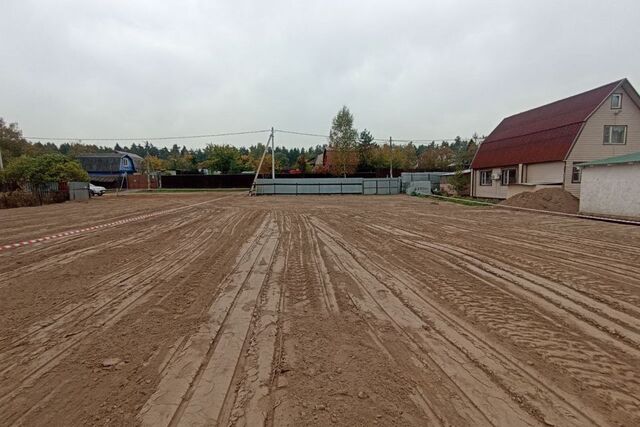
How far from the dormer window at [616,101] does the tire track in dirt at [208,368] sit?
26274 millimetres

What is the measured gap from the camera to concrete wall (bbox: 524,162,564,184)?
2017 cm

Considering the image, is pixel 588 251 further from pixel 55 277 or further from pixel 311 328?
pixel 55 277

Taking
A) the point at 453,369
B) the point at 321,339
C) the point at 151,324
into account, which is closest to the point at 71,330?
the point at 151,324

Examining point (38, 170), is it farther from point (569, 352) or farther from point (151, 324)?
point (569, 352)

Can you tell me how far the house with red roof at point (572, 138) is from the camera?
19766 mm

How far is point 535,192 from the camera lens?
18.2 m

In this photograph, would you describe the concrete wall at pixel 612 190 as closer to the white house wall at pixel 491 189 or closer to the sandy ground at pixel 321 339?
the sandy ground at pixel 321 339

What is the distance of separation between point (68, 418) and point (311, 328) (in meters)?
2.16

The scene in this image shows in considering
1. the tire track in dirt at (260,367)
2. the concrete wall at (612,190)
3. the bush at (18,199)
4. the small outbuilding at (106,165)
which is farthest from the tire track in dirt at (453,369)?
the small outbuilding at (106,165)

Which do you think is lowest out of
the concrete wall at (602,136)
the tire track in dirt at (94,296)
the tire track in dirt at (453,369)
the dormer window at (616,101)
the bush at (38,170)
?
the tire track in dirt at (453,369)

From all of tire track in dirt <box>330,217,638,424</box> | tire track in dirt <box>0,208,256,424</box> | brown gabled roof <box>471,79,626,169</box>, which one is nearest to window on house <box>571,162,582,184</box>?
brown gabled roof <box>471,79,626,169</box>

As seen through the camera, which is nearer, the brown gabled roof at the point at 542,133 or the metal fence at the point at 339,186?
the brown gabled roof at the point at 542,133

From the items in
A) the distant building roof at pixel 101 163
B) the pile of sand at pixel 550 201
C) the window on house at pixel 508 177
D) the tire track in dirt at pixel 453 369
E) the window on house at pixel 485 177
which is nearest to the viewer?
the tire track in dirt at pixel 453 369

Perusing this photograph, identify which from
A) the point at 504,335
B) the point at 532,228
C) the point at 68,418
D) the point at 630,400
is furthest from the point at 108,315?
the point at 532,228
